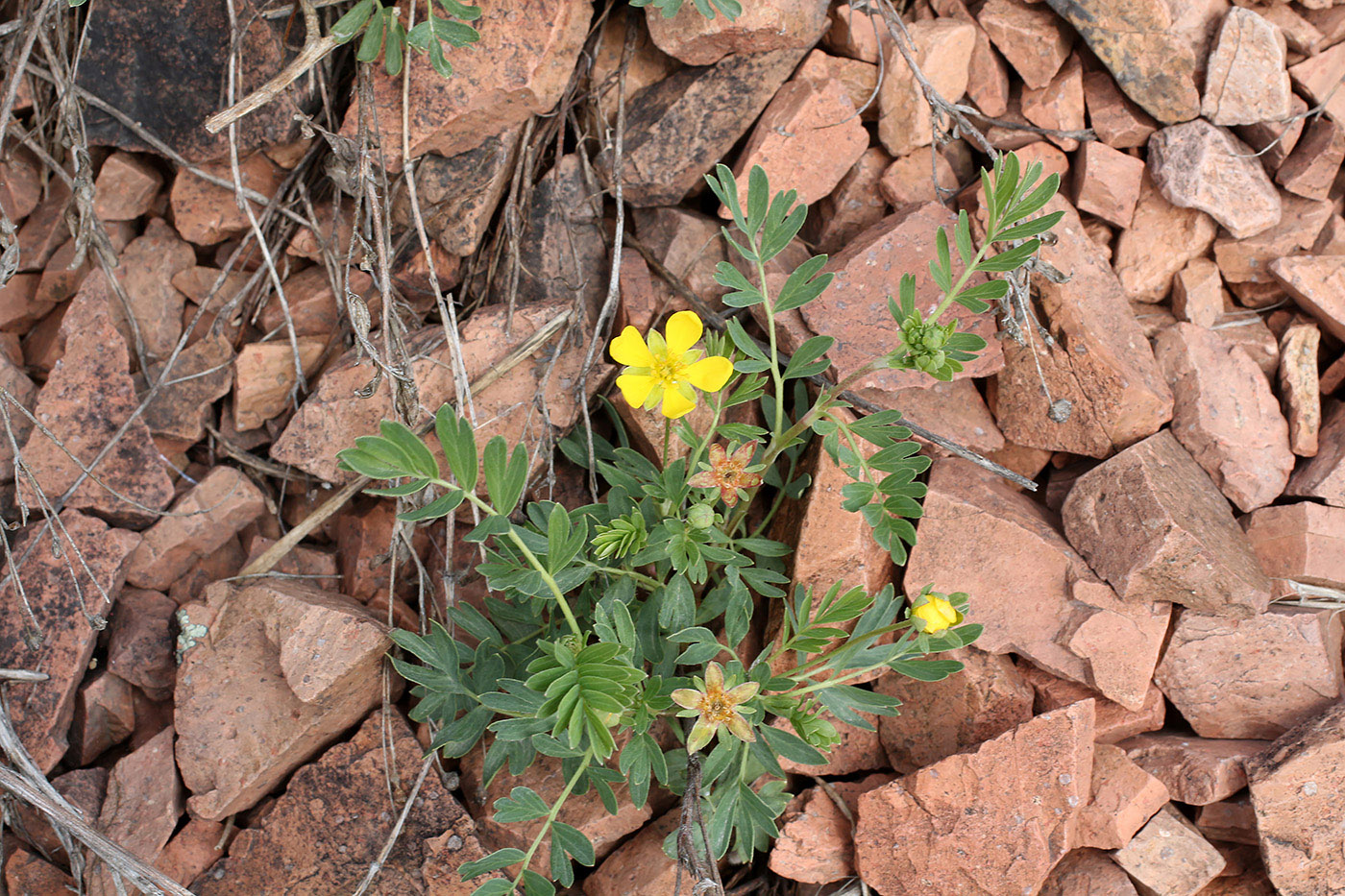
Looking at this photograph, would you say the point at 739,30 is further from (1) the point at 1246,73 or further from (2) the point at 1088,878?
(2) the point at 1088,878

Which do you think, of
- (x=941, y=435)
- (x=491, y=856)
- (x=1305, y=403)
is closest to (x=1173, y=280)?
(x=1305, y=403)

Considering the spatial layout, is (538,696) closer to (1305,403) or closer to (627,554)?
(627,554)

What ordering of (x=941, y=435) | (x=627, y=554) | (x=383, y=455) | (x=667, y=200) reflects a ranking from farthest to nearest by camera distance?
(x=667, y=200), (x=941, y=435), (x=627, y=554), (x=383, y=455)

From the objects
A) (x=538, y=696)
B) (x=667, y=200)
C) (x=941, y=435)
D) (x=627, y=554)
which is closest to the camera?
(x=538, y=696)

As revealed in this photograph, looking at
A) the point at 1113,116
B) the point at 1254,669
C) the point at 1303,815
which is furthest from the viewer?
the point at 1113,116

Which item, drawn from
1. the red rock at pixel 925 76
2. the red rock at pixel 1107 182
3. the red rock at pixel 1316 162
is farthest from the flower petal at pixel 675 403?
the red rock at pixel 1316 162

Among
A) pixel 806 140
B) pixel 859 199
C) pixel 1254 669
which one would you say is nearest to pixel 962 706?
pixel 1254 669

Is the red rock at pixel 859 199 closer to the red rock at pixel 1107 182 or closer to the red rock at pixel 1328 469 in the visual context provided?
the red rock at pixel 1107 182
